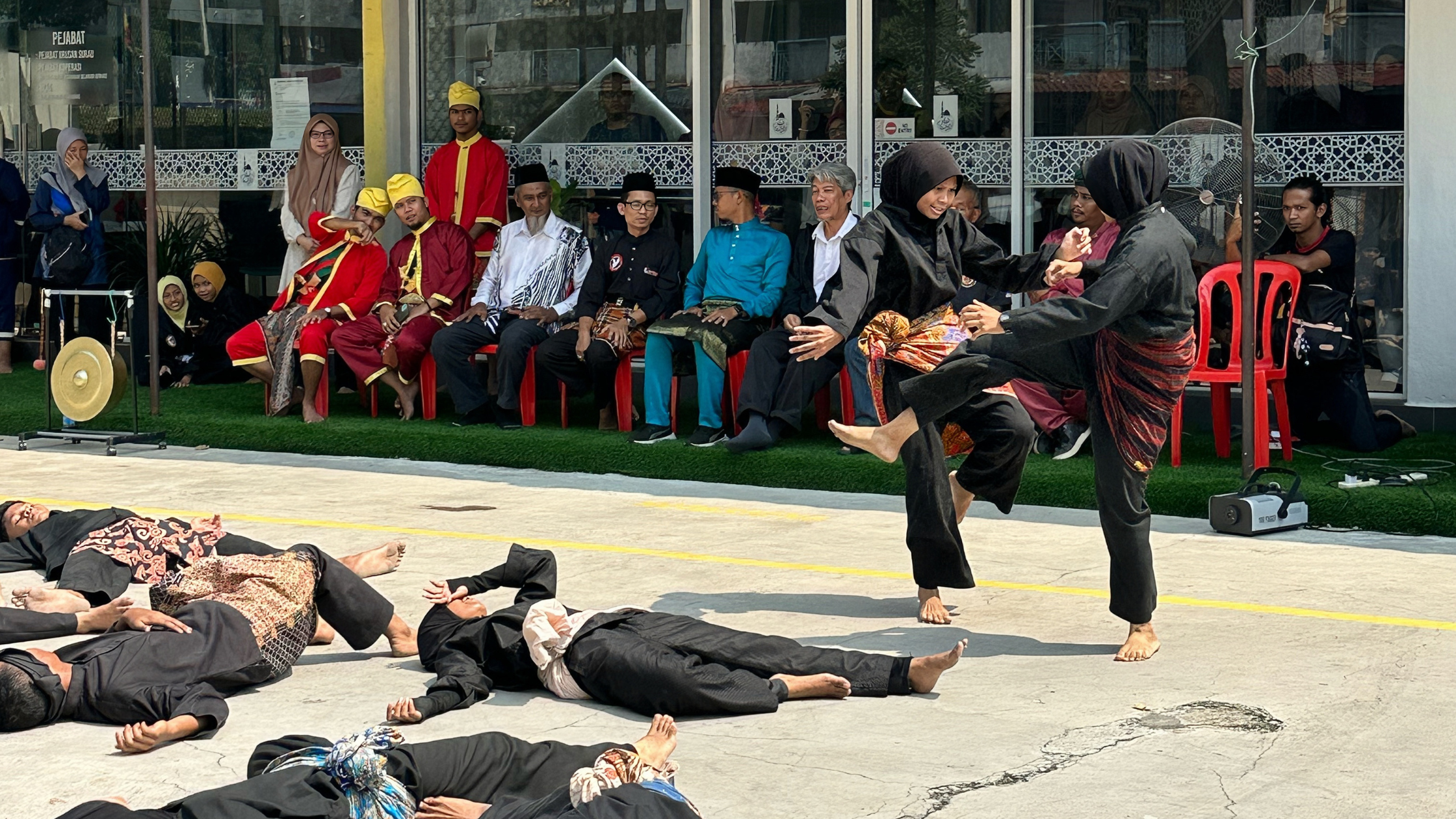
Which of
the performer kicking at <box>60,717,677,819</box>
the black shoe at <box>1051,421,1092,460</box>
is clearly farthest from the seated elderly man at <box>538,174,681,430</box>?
the performer kicking at <box>60,717,677,819</box>

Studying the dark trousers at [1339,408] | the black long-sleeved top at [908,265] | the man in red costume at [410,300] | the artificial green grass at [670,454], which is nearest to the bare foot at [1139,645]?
the black long-sleeved top at [908,265]

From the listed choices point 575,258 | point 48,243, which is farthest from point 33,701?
point 48,243

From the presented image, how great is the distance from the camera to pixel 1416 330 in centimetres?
962

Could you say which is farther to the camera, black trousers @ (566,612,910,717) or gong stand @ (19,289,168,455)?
gong stand @ (19,289,168,455)

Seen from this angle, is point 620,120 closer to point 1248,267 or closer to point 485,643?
point 1248,267

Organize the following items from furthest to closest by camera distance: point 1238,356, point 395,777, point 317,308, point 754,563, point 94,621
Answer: point 317,308
point 1238,356
point 754,563
point 94,621
point 395,777

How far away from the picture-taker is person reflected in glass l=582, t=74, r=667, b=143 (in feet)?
38.9

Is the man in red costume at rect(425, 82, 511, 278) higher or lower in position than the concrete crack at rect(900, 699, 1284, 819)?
higher

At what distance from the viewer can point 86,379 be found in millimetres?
10594

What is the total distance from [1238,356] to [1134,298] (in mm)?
3547

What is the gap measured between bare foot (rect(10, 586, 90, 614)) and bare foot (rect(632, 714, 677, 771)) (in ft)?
9.27

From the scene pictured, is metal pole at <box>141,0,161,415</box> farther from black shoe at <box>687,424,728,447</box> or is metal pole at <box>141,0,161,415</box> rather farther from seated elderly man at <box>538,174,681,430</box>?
black shoe at <box>687,424,728,447</box>

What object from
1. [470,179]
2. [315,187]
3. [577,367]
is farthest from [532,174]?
[315,187]

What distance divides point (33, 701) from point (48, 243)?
28.8ft
